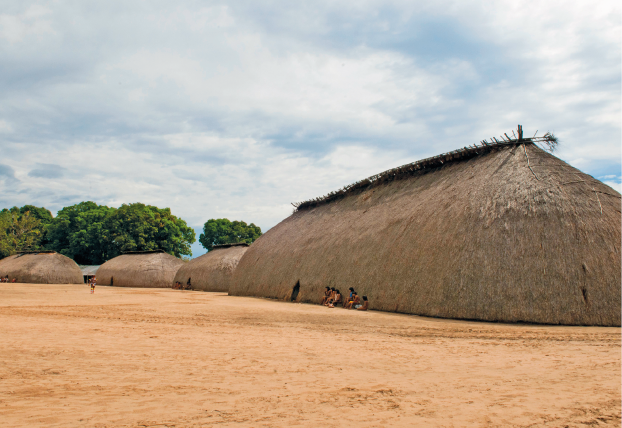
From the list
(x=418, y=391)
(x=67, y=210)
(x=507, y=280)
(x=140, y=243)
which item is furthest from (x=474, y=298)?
(x=67, y=210)

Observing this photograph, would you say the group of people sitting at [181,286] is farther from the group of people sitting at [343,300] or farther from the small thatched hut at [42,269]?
the group of people sitting at [343,300]

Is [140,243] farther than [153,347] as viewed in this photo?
Yes

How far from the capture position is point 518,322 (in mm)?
9359

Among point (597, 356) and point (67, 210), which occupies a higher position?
point (67, 210)

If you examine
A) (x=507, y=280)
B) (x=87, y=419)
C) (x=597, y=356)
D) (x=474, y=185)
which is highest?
(x=474, y=185)

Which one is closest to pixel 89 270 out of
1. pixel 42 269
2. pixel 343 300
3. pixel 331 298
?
pixel 42 269

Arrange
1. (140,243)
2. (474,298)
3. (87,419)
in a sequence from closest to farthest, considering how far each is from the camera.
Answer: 1. (87,419)
2. (474,298)
3. (140,243)

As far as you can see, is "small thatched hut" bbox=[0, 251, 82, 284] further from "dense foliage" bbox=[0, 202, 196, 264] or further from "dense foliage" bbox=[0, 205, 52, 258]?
"dense foliage" bbox=[0, 205, 52, 258]

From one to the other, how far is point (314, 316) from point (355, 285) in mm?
3497

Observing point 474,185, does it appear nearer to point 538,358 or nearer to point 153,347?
point 538,358

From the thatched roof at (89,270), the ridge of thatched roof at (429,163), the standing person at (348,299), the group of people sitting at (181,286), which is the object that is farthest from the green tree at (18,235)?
the standing person at (348,299)

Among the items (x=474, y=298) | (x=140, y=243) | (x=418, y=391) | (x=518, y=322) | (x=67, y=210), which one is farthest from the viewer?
(x=67, y=210)

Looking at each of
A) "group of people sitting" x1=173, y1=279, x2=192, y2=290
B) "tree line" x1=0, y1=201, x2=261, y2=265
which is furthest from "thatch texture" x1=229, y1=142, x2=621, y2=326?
"tree line" x1=0, y1=201, x2=261, y2=265

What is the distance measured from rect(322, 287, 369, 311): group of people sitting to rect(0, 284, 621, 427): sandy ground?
4994 millimetres
